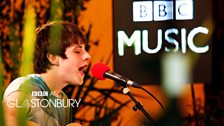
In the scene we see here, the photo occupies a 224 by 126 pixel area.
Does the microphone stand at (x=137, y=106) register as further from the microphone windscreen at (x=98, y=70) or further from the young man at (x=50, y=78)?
the young man at (x=50, y=78)

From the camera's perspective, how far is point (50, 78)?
3666 mm

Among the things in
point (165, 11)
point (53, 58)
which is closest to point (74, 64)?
point (53, 58)

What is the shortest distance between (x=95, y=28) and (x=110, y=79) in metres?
0.27

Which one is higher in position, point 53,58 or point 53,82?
point 53,58

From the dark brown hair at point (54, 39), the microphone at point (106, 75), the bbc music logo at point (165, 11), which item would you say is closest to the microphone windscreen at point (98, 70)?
the microphone at point (106, 75)

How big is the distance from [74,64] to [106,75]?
0.20 metres

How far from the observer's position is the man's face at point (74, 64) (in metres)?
3.64

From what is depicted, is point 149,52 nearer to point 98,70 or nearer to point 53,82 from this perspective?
point 98,70

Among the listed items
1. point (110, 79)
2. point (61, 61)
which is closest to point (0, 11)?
point (61, 61)

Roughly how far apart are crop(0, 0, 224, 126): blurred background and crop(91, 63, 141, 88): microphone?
0.03 m

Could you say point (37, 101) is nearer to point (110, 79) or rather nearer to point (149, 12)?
point (110, 79)

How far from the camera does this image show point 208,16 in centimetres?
362

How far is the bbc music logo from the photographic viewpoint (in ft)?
11.9

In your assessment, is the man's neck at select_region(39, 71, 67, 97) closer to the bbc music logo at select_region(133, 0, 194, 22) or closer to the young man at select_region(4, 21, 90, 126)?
the young man at select_region(4, 21, 90, 126)
